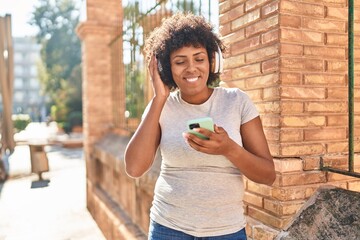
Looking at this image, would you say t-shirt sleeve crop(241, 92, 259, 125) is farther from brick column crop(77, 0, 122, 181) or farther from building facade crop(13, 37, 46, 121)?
building facade crop(13, 37, 46, 121)

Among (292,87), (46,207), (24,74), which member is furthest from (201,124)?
(24,74)

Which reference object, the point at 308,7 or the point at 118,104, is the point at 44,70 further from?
the point at 308,7

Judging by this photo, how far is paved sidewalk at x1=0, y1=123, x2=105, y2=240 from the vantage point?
5.36 metres

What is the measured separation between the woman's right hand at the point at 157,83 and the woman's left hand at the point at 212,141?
364 millimetres

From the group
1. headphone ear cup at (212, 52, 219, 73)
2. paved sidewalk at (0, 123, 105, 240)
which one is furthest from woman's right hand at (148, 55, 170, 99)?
paved sidewalk at (0, 123, 105, 240)

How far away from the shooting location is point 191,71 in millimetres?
1791

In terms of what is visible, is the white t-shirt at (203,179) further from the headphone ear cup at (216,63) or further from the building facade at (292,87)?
the building facade at (292,87)

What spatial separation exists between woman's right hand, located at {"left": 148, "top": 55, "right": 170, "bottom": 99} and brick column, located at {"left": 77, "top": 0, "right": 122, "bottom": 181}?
528cm

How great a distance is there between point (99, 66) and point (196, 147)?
19.1 ft

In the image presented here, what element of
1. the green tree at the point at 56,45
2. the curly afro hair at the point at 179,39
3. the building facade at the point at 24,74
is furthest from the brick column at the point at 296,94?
the building facade at the point at 24,74

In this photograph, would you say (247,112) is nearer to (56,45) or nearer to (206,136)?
(206,136)

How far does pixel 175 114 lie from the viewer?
1826 millimetres

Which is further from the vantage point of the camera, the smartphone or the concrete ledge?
the concrete ledge

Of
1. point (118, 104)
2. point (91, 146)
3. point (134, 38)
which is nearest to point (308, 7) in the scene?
point (134, 38)
